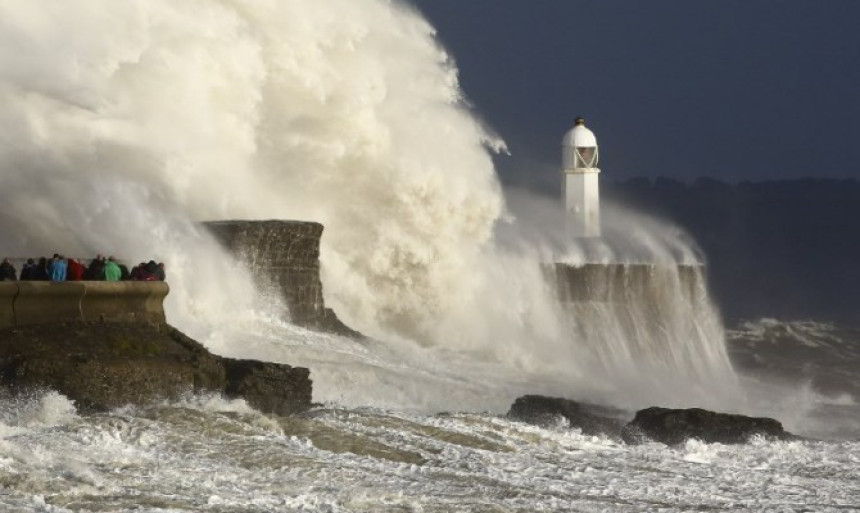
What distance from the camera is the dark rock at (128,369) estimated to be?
43.1 ft

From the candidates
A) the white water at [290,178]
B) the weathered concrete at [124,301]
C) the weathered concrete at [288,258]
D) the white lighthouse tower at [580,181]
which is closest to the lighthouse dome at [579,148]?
the white lighthouse tower at [580,181]

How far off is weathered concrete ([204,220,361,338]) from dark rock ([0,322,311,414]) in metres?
6.57

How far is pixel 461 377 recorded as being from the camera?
71.5ft

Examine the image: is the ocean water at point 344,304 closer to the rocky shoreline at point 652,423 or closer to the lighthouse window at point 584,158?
the rocky shoreline at point 652,423

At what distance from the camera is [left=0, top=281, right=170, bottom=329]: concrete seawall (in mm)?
13945

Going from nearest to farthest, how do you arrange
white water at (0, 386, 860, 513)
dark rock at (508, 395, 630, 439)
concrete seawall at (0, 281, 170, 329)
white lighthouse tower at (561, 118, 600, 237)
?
white water at (0, 386, 860, 513)
concrete seawall at (0, 281, 170, 329)
dark rock at (508, 395, 630, 439)
white lighthouse tower at (561, 118, 600, 237)

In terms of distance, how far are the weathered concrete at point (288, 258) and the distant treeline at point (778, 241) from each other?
46613 millimetres

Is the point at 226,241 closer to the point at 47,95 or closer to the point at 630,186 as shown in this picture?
the point at 47,95

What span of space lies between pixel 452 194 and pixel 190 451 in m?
16.7

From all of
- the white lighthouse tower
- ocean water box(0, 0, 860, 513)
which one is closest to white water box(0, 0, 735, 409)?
ocean water box(0, 0, 860, 513)

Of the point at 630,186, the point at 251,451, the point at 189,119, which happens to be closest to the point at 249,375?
the point at 251,451

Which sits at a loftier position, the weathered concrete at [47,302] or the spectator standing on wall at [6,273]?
the spectator standing on wall at [6,273]

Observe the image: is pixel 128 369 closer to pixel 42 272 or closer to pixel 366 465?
pixel 366 465

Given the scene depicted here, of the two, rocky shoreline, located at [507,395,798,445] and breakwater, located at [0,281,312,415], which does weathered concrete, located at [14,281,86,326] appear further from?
rocky shoreline, located at [507,395,798,445]
